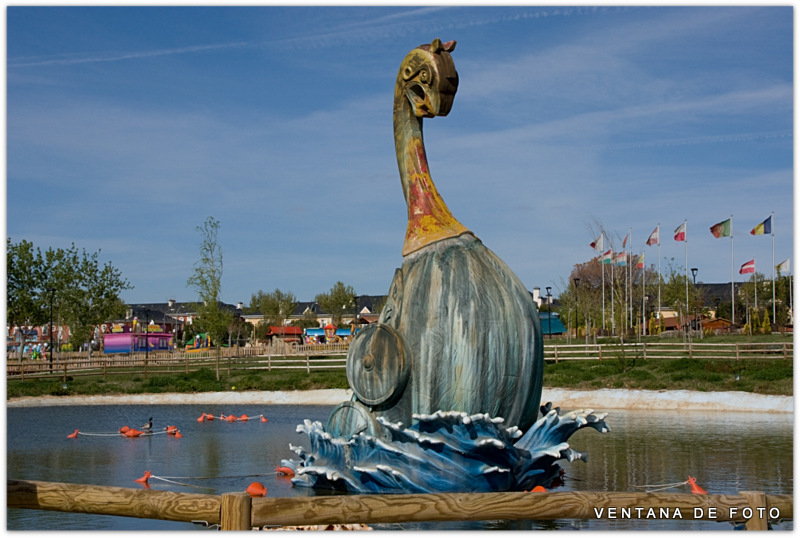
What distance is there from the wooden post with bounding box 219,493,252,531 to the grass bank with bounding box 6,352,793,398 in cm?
2654

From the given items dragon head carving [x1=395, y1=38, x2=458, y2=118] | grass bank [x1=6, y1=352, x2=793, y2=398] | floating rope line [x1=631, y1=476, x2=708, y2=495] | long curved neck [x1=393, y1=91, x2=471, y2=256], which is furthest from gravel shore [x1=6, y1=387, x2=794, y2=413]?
dragon head carving [x1=395, y1=38, x2=458, y2=118]

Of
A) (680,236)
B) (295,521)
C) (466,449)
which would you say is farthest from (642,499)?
(680,236)

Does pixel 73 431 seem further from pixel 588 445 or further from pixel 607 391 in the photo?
pixel 607 391

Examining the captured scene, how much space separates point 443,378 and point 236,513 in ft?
15.8

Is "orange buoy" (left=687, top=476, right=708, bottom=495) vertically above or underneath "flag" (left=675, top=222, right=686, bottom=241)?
underneath

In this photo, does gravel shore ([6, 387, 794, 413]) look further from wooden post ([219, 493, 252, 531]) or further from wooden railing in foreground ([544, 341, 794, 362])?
wooden post ([219, 493, 252, 531])

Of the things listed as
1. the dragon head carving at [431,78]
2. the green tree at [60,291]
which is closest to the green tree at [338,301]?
the green tree at [60,291]

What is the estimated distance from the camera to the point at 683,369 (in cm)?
3441

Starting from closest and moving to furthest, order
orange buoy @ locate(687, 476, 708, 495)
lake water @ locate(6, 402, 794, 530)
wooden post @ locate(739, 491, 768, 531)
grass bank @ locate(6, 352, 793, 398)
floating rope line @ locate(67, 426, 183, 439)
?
wooden post @ locate(739, 491, 768, 531) → lake water @ locate(6, 402, 794, 530) → orange buoy @ locate(687, 476, 708, 495) → floating rope line @ locate(67, 426, 183, 439) → grass bank @ locate(6, 352, 793, 398)

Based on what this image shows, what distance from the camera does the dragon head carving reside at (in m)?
12.2

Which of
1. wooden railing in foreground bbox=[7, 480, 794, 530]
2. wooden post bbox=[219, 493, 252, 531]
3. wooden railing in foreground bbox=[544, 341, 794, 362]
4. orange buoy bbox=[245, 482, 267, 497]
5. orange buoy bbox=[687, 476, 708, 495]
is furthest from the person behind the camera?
wooden railing in foreground bbox=[544, 341, 794, 362]

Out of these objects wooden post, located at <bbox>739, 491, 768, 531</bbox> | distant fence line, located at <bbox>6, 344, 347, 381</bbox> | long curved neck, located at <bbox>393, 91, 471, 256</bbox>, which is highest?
long curved neck, located at <bbox>393, 91, 471, 256</bbox>

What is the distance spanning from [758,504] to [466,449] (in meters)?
4.32

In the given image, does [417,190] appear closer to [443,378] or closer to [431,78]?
[431,78]
